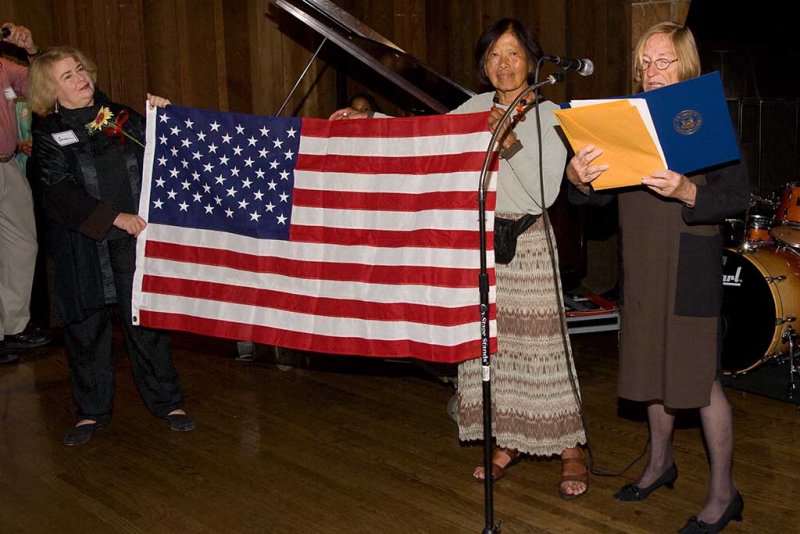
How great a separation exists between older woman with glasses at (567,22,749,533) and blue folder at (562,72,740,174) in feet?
0.21

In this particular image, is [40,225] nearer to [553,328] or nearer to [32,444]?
[32,444]

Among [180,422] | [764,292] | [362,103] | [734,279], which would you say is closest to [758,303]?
[764,292]

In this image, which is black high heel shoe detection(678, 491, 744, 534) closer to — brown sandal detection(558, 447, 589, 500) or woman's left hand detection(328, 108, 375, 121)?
brown sandal detection(558, 447, 589, 500)

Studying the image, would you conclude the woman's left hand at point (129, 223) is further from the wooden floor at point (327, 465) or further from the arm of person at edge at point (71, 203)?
the wooden floor at point (327, 465)

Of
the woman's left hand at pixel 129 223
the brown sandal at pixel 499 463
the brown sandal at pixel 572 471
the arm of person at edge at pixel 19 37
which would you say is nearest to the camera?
the brown sandal at pixel 572 471

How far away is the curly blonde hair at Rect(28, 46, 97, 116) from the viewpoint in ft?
11.3

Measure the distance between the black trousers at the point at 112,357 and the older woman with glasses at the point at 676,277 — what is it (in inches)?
73.8

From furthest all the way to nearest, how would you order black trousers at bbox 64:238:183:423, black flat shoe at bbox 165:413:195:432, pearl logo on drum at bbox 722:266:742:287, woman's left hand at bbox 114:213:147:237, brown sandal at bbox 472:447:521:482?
1. pearl logo on drum at bbox 722:266:742:287
2. black flat shoe at bbox 165:413:195:432
3. black trousers at bbox 64:238:183:423
4. woman's left hand at bbox 114:213:147:237
5. brown sandal at bbox 472:447:521:482

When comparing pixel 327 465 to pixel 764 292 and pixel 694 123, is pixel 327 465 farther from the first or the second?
pixel 764 292

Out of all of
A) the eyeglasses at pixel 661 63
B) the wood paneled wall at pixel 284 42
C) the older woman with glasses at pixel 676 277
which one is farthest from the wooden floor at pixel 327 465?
the wood paneled wall at pixel 284 42

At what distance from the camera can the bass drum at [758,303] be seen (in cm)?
414

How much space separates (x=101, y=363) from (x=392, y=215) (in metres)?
1.48

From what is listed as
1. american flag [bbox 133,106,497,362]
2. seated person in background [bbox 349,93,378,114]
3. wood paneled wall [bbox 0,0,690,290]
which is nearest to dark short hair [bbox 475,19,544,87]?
american flag [bbox 133,106,497,362]

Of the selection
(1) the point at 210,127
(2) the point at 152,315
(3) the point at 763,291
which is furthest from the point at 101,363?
(3) the point at 763,291
